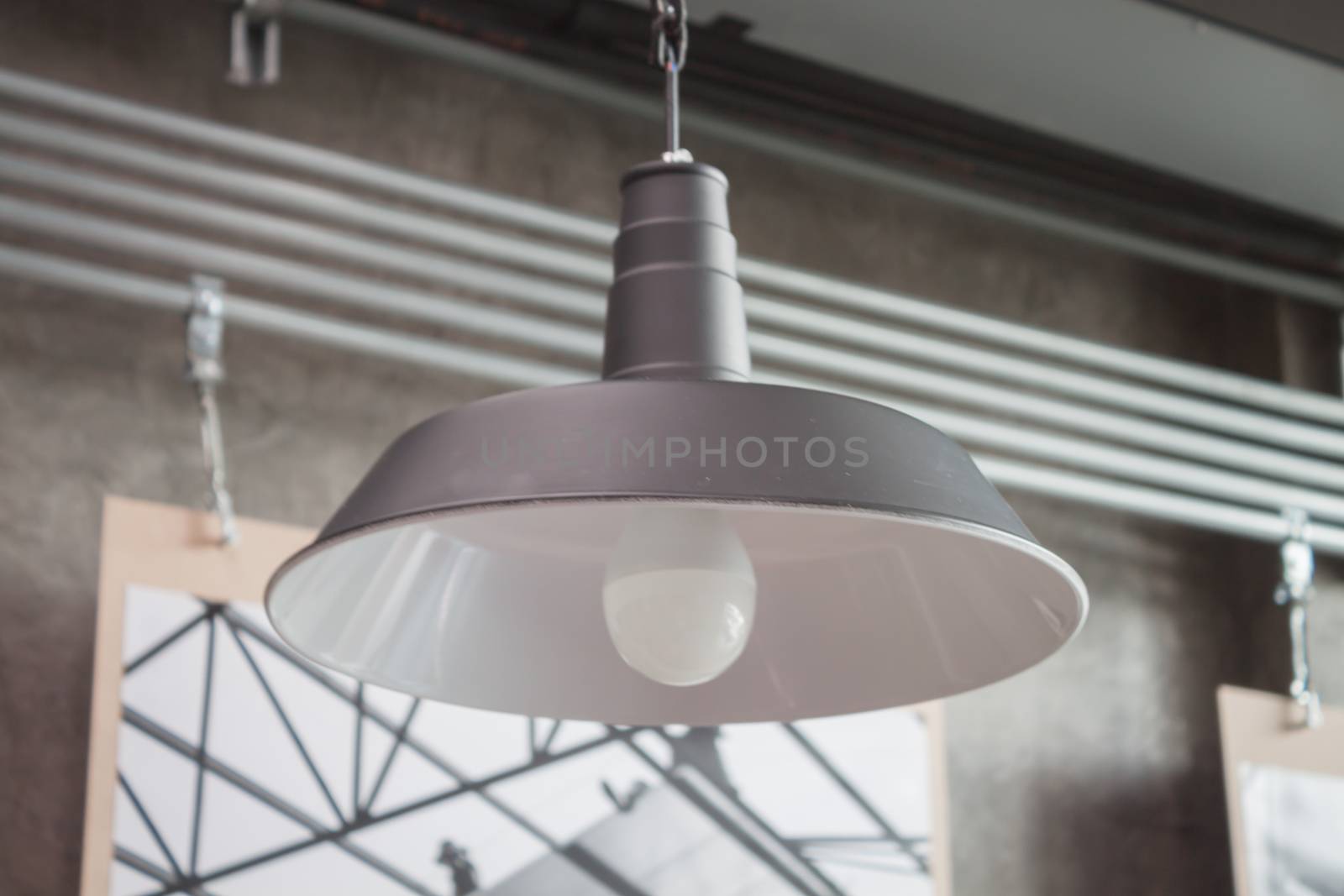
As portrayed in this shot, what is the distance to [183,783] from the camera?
6.49 ft

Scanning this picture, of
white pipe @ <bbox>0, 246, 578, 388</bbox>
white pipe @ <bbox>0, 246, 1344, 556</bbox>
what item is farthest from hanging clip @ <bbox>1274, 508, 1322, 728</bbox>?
white pipe @ <bbox>0, 246, 578, 388</bbox>

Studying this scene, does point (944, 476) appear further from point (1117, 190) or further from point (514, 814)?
point (1117, 190)

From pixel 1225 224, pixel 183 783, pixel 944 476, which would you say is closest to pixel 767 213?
pixel 1225 224

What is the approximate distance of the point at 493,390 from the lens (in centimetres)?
257

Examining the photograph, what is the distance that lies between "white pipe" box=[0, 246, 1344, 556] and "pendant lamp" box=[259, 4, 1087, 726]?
2.31 ft

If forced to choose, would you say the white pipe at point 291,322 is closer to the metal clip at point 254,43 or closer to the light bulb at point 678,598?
the metal clip at point 254,43

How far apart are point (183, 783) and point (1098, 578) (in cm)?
171

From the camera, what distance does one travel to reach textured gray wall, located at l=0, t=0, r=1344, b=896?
84.7 inches

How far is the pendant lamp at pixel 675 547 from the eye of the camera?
80cm

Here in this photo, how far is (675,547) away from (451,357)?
1369 mm

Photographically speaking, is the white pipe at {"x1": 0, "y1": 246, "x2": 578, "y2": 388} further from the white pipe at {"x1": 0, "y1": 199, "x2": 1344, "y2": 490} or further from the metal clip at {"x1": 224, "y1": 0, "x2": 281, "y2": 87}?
the metal clip at {"x1": 224, "y1": 0, "x2": 281, "y2": 87}

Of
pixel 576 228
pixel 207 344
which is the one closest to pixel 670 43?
pixel 207 344

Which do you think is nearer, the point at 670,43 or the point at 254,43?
the point at 670,43

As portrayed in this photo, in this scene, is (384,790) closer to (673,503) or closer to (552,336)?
(552,336)
